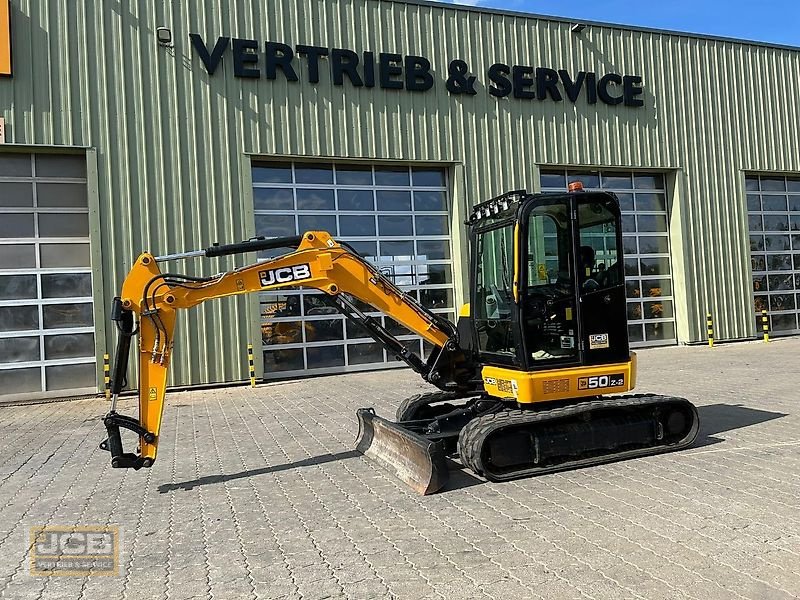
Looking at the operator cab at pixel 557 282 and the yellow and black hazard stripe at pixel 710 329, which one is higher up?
the operator cab at pixel 557 282

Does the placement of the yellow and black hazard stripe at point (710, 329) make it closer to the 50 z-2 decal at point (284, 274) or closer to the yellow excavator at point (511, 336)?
the yellow excavator at point (511, 336)

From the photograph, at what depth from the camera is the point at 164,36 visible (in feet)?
47.0

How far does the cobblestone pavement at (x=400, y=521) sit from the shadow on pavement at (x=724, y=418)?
27mm

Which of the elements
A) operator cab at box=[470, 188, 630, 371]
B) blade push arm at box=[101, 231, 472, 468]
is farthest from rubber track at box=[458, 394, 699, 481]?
blade push arm at box=[101, 231, 472, 468]

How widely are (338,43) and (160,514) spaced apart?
12.9m

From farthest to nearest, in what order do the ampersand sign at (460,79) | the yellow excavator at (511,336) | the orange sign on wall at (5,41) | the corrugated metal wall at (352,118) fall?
1. the ampersand sign at (460,79)
2. the corrugated metal wall at (352,118)
3. the orange sign on wall at (5,41)
4. the yellow excavator at (511,336)

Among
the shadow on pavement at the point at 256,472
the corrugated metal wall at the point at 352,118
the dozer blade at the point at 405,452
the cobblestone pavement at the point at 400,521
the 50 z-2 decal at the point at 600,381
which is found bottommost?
the cobblestone pavement at the point at 400,521

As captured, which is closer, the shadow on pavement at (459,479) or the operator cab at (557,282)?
the shadow on pavement at (459,479)

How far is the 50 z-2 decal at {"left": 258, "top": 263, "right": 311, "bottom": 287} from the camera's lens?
21.2ft

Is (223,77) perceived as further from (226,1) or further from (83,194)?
(83,194)

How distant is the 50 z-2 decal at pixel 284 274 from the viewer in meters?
6.45

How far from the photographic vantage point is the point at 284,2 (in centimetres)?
1534

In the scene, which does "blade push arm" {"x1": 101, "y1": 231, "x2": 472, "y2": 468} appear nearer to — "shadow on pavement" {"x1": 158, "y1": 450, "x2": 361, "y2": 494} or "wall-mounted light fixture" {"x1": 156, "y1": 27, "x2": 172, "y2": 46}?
"shadow on pavement" {"x1": 158, "y1": 450, "x2": 361, "y2": 494}

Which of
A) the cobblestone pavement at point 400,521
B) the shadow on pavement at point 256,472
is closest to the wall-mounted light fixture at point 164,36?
the cobblestone pavement at point 400,521
